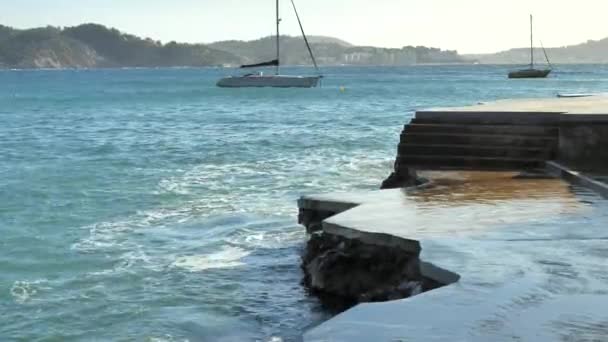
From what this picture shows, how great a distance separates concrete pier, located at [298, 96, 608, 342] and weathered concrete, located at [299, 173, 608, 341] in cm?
1

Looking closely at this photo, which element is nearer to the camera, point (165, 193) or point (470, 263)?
point (470, 263)

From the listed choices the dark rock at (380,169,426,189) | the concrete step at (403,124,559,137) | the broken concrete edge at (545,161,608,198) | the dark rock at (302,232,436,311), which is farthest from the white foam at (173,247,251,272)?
the broken concrete edge at (545,161,608,198)

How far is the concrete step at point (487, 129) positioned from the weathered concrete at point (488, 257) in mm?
1434

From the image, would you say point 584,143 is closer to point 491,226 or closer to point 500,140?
point 500,140

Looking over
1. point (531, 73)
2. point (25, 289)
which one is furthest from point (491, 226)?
point (531, 73)

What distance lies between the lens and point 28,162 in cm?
2655

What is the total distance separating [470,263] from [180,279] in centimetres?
500

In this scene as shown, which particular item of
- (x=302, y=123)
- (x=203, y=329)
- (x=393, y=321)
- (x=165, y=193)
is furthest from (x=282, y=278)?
(x=302, y=123)

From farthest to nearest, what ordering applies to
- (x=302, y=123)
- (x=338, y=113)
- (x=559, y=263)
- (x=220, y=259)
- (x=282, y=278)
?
→ 1. (x=338, y=113)
2. (x=302, y=123)
3. (x=220, y=259)
4. (x=282, y=278)
5. (x=559, y=263)

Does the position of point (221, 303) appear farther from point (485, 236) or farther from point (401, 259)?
point (485, 236)

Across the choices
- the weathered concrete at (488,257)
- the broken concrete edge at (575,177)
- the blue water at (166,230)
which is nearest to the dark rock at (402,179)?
the weathered concrete at (488,257)

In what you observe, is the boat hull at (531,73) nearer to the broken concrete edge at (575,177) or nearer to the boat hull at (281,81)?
the boat hull at (281,81)

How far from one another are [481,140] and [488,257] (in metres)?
5.72

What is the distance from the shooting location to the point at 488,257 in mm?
6816
